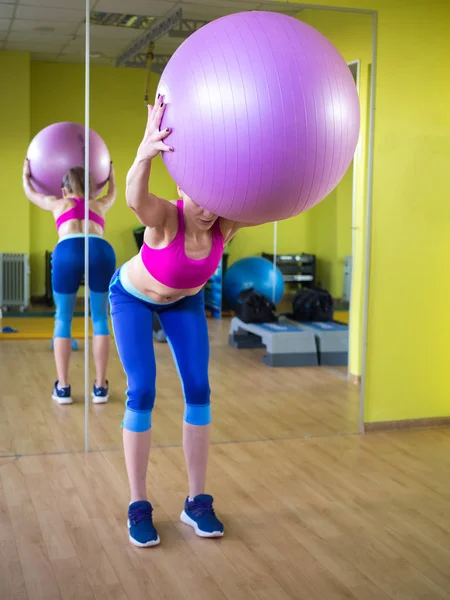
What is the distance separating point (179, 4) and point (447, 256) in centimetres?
181

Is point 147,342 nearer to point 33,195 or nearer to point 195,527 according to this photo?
point 195,527

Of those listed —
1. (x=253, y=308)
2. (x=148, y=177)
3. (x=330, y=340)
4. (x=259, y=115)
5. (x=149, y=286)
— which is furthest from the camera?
(x=330, y=340)

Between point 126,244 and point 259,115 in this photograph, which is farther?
point 126,244

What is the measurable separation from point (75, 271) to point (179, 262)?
122 centimetres

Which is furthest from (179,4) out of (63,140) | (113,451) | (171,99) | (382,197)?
(113,451)

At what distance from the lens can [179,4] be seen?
3.41m

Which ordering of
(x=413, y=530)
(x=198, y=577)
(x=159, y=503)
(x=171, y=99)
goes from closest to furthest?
(x=171, y=99) < (x=198, y=577) < (x=413, y=530) < (x=159, y=503)

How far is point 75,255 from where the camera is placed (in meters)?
3.54

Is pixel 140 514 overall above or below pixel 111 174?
below

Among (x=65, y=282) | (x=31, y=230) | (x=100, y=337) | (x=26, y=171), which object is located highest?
(x=26, y=171)

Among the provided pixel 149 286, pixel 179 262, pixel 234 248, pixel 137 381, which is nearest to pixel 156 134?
pixel 179 262

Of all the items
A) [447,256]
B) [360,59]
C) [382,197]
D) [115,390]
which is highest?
[360,59]

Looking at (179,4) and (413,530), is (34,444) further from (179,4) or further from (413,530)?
(179,4)

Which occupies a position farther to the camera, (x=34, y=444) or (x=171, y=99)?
(x=34, y=444)
